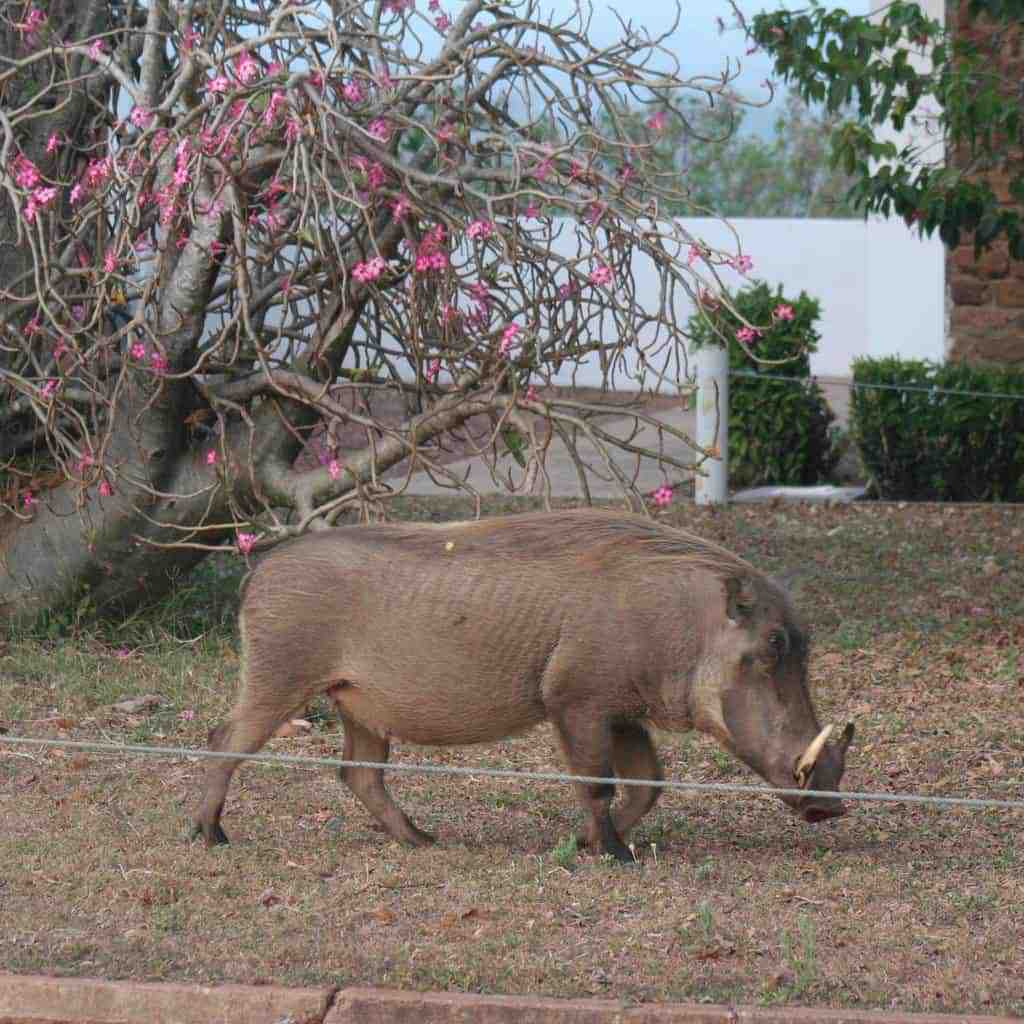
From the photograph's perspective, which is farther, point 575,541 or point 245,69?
point 245,69

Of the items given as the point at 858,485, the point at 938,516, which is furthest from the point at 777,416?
the point at 938,516

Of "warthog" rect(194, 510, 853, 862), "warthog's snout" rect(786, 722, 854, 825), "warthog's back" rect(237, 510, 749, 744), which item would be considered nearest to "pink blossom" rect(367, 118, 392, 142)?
"warthog" rect(194, 510, 853, 862)

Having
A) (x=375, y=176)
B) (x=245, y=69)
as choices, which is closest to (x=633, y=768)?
(x=375, y=176)

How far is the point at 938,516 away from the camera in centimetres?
1226

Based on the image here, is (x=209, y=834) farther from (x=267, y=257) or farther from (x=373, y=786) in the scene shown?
(x=267, y=257)

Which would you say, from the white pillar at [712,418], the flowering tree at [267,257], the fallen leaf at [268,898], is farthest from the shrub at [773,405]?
the fallen leaf at [268,898]

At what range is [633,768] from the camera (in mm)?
5723

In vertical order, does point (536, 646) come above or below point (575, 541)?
below

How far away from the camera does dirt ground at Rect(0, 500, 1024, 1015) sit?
455 cm

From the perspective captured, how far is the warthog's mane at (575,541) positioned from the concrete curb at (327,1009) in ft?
5.44

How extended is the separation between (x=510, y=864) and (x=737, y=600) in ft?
3.58

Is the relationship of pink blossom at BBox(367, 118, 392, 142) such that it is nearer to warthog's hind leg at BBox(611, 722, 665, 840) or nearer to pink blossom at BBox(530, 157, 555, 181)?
pink blossom at BBox(530, 157, 555, 181)

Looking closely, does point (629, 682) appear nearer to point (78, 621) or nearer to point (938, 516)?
point (78, 621)

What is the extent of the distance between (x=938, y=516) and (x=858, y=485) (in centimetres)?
168
